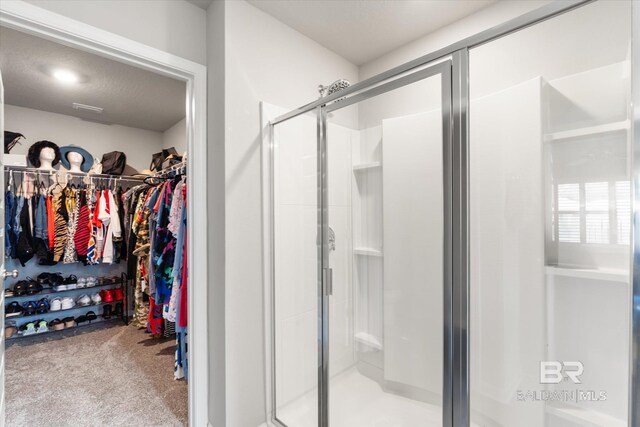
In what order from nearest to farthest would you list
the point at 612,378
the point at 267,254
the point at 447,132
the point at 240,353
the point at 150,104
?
the point at 612,378 < the point at 447,132 < the point at 240,353 < the point at 267,254 < the point at 150,104

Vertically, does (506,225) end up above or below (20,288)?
above

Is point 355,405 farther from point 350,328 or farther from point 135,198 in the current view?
point 135,198

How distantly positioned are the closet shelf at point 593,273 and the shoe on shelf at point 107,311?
4.49m

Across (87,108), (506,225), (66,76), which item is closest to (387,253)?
(506,225)

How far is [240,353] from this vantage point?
1.58 meters

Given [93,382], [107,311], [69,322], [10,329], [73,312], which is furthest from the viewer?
[107,311]

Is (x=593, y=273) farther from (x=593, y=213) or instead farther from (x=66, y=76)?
(x=66, y=76)

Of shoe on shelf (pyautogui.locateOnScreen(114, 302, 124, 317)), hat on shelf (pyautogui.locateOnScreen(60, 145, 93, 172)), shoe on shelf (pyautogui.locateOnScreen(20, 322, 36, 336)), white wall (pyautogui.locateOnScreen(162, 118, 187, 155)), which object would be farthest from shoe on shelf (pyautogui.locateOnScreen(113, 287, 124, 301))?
white wall (pyautogui.locateOnScreen(162, 118, 187, 155))

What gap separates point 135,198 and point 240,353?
2.53 m

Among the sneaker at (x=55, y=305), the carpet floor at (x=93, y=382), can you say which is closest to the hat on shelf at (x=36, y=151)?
the sneaker at (x=55, y=305)

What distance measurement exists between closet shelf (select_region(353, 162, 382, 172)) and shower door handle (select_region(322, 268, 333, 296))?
55cm

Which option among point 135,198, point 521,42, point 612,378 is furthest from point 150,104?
point 612,378

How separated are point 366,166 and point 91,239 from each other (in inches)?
137

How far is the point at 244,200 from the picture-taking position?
162 centimetres
